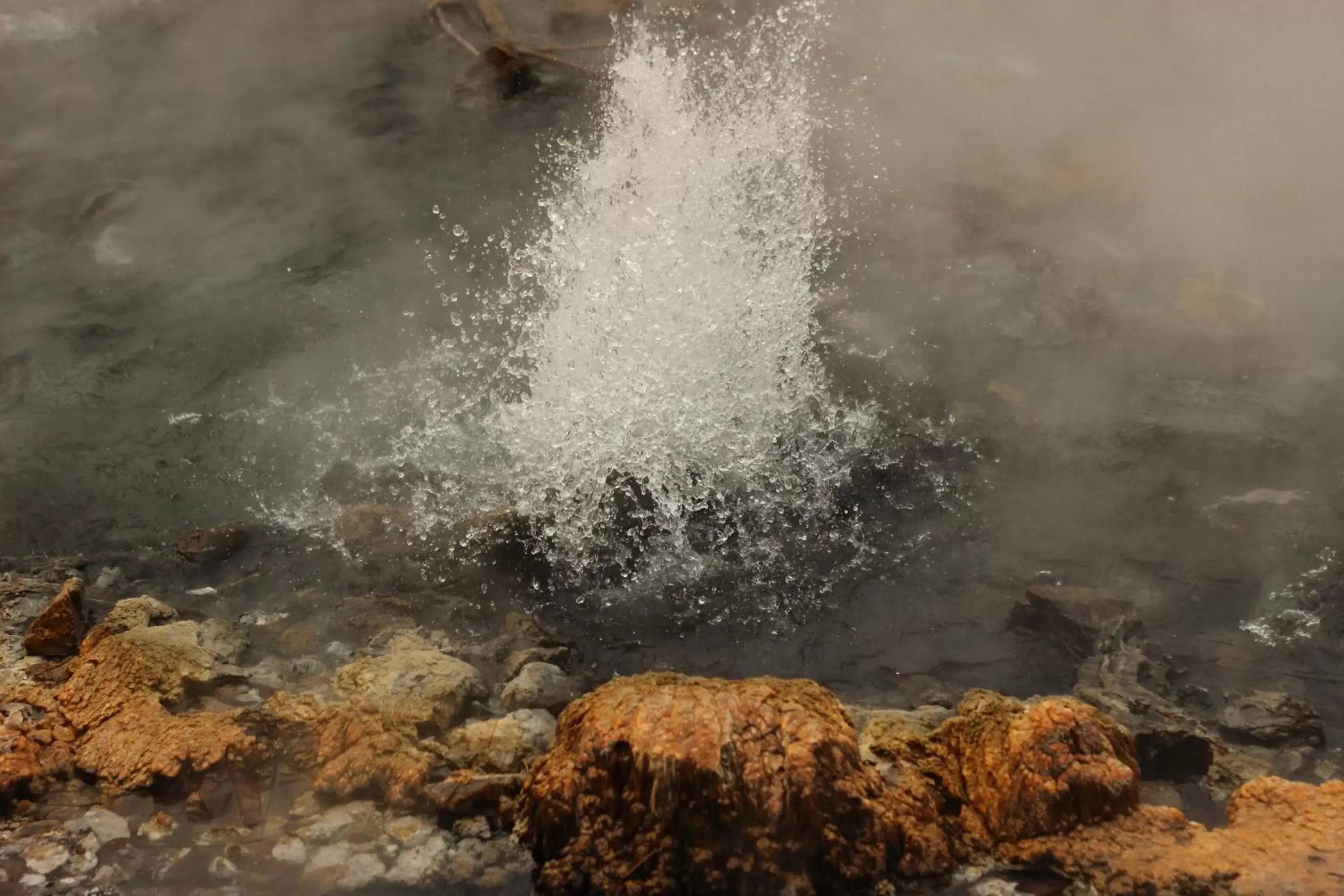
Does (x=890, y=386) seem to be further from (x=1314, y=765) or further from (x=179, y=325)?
(x=179, y=325)

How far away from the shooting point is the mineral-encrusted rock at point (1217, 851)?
176 cm

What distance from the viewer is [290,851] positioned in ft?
6.70

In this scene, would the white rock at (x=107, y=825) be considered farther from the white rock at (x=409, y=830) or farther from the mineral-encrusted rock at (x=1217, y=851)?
the mineral-encrusted rock at (x=1217, y=851)

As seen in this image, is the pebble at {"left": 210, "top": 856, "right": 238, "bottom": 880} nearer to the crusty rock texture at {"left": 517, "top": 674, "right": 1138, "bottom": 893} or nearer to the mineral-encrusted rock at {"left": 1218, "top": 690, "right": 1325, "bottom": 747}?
the crusty rock texture at {"left": 517, "top": 674, "right": 1138, "bottom": 893}

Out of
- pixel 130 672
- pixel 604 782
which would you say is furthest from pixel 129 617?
pixel 604 782

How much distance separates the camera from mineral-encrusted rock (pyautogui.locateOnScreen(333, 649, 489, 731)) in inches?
94.9

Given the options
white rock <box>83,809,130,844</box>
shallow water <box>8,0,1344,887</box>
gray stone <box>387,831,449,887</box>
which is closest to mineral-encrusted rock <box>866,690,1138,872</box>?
shallow water <box>8,0,1344,887</box>

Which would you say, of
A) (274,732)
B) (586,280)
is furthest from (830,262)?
(274,732)

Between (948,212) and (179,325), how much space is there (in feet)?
11.1

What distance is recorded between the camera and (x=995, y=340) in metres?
4.02

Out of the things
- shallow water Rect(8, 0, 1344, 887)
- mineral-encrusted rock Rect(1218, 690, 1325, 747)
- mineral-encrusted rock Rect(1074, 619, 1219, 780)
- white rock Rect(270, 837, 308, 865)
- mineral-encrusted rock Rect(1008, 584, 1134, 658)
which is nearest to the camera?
white rock Rect(270, 837, 308, 865)

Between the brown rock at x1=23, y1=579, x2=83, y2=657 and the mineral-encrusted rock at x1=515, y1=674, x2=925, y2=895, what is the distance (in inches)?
57.6

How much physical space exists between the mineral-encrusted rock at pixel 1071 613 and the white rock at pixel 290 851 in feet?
6.50

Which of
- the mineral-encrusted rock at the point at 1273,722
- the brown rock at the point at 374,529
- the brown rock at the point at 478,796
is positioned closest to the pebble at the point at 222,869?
the brown rock at the point at 478,796
